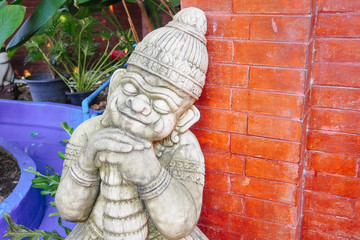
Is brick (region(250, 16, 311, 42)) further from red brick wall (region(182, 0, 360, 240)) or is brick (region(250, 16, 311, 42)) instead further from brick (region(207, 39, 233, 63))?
brick (region(207, 39, 233, 63))

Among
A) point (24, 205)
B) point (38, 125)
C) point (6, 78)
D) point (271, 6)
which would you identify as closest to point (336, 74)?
point (271, 6)

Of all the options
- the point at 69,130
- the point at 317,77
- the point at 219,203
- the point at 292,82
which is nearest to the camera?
the point at 292,82

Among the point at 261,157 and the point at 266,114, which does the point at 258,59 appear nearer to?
the point at 266,114

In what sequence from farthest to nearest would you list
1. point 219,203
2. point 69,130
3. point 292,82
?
point 69,130 → point 219,203 → point 292,82

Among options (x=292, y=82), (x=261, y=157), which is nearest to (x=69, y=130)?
(x=261, y=157)

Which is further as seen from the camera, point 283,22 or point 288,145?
point 288,145

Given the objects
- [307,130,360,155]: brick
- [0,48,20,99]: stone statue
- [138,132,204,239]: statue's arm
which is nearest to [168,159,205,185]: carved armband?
[138,132,204,239]: statue's arm

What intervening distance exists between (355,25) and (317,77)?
257 millimetres

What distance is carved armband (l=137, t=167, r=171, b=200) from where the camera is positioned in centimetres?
133

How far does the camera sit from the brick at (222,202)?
1.80 m

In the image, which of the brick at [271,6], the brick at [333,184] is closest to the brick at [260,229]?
the brick at [333,184]

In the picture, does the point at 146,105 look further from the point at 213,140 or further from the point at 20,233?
the point at 20,233

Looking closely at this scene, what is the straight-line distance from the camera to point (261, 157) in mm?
1667

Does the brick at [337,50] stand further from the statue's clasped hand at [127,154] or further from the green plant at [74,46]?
the green plant at [74,46]
